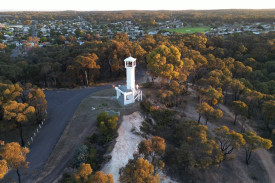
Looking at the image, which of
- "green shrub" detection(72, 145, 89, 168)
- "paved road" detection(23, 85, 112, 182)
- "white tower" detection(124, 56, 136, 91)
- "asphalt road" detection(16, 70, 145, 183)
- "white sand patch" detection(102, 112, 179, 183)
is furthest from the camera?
"white tower" detection(124, 56, 136, 91)

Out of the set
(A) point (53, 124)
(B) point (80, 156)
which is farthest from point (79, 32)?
(B) point (80, 156)

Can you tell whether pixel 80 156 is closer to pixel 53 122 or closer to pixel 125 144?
pixel 125 144

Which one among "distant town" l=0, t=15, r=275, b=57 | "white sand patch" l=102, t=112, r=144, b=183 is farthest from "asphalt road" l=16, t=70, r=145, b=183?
"distant town" l=0, t=15, r=275, b=57

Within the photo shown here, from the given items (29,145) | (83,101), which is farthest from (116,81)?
(29,145)

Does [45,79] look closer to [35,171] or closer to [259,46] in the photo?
[35,171]

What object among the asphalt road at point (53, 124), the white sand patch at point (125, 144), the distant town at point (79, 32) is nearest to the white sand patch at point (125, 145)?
the white sand patch at point (125, 144)

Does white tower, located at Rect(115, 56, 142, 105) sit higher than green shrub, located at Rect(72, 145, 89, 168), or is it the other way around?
white tower, located at Rect(115, 56, 142, 105)

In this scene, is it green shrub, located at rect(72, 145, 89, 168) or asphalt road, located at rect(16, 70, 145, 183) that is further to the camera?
asphalt road, located at rect(16, 70, 145, 183)

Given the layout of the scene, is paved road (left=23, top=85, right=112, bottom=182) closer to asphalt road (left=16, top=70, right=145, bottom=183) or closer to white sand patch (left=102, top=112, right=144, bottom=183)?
asphalt road (left=16, top=70, right=145, bottom=183)

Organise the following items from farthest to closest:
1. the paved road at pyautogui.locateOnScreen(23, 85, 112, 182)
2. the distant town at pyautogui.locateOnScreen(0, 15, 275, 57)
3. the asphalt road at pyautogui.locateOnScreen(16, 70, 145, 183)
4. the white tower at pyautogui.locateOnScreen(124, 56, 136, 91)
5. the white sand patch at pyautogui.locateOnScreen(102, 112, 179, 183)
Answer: the distant town at pyautogui.locateOnScreen(0, 15, 275, 57) < the white tower at pyautogui.locateOnScreen(124, 56, 136, 91) < the paved road at pyautogui.locateOnScreen(23, 85, 112, 182) < the asphalt road at pyautogui.locateOnScreen(16, 70, 145, 183) < the white sand patch at pyautogui.locateOnScreen(102, 112, 179, 183)
